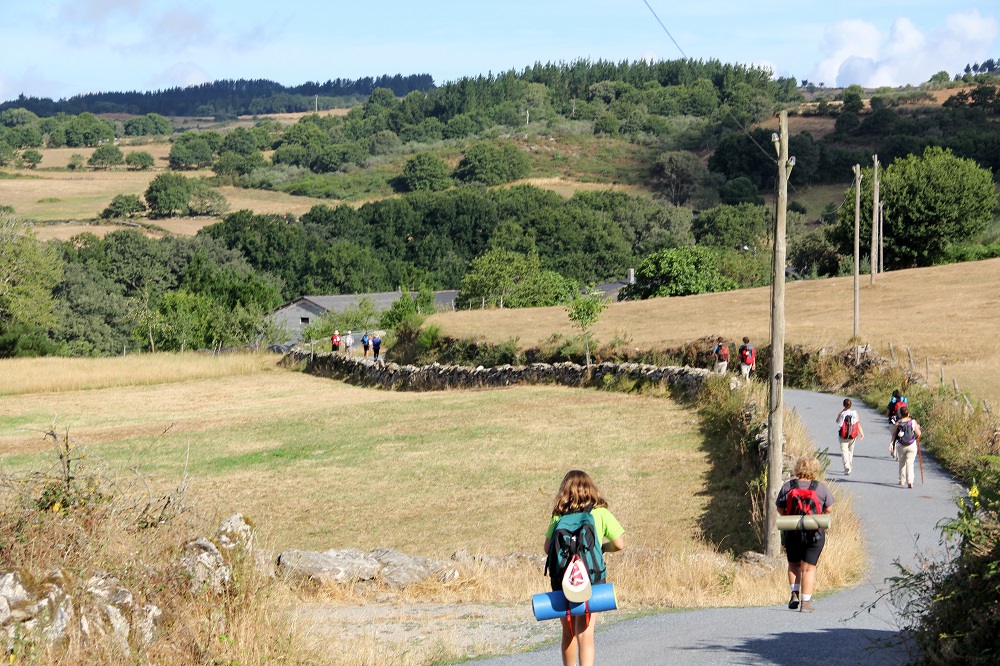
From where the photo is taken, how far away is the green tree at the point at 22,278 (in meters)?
61.6

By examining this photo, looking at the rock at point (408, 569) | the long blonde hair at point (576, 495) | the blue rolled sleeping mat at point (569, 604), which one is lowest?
the rock at point (408, 569)

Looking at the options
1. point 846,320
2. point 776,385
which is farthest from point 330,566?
point 846,320

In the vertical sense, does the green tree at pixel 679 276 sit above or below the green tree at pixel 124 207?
below

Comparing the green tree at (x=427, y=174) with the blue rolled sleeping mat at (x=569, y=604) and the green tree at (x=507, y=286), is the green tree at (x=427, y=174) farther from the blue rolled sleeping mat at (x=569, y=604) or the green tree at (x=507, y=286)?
the blue rolled sleeping mat at (x=569, y=604)

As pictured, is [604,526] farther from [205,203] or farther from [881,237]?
[205,203]

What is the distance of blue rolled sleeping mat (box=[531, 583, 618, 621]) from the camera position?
7891mm

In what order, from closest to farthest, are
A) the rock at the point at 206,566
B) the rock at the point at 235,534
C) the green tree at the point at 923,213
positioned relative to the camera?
the rock at the point at 206,566 → the rock at the point at 235,534 → the green tree at the point at 923,213

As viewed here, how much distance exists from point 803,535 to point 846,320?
36281 millimetres

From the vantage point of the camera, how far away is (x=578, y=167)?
654ft

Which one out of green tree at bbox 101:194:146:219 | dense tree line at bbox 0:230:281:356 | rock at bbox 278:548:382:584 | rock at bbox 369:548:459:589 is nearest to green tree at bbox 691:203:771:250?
dense tree line at bbox 0:230:281:356

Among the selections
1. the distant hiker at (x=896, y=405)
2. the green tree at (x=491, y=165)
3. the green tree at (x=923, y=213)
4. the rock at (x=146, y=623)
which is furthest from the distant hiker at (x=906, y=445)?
the green tree at (x=491, y=165)

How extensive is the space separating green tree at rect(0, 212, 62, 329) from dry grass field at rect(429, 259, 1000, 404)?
23948mm

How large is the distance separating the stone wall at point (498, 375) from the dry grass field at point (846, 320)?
15.5 feet

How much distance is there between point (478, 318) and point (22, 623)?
50788 millimetres
